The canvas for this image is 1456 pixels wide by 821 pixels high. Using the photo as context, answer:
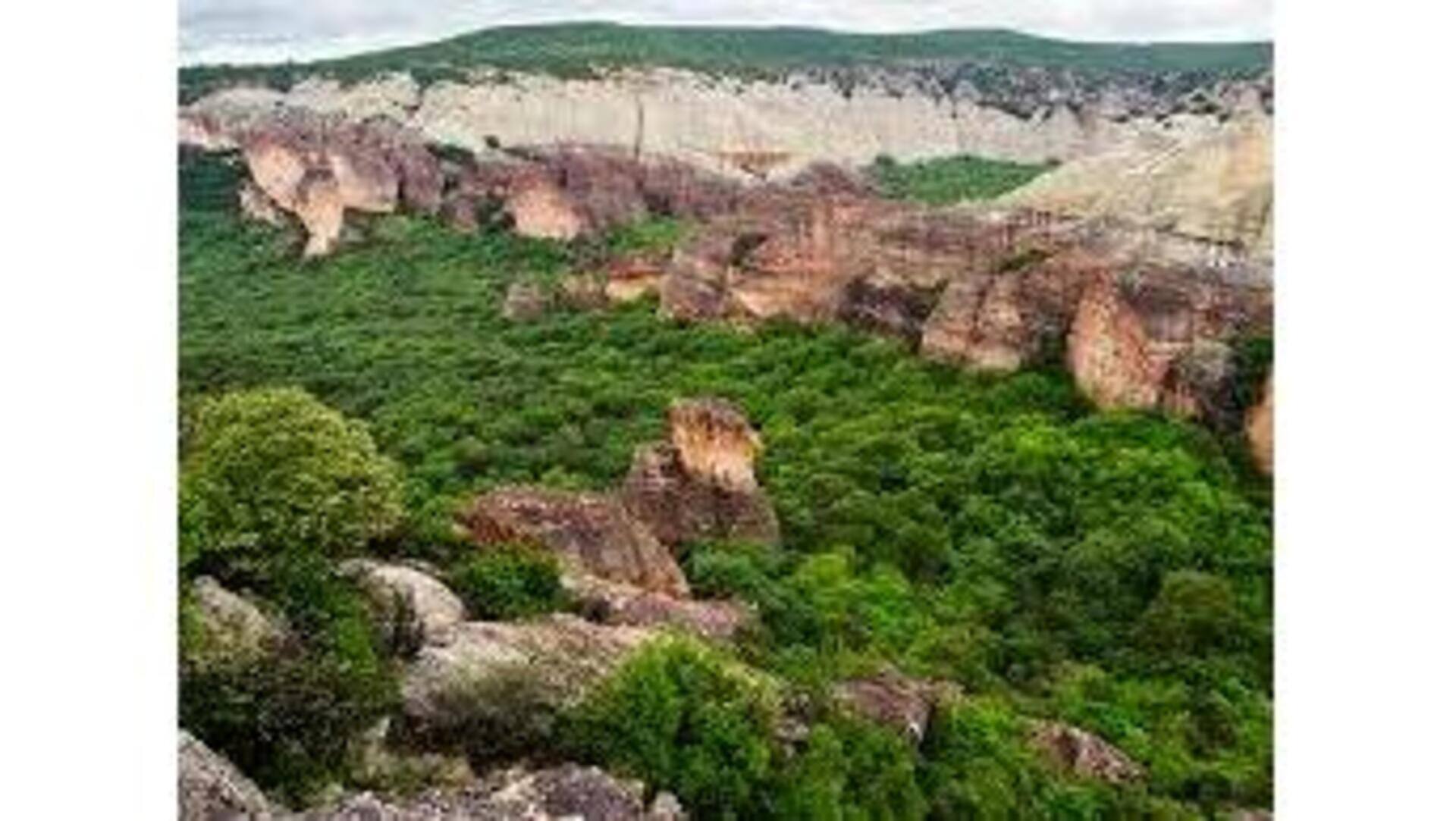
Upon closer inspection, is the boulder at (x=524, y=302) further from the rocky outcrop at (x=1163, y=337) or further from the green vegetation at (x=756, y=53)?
the rocky outcrop at (x=1163, y=337)

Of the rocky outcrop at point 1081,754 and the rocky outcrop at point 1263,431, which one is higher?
the rocky outcrop at point 1263,431

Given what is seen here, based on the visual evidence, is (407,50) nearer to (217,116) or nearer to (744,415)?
(217,116)

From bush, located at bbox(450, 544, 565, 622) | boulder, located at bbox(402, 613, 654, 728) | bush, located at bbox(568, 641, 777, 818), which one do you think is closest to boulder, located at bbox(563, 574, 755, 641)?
bush, located at bbox(450, 544, 565, 622)

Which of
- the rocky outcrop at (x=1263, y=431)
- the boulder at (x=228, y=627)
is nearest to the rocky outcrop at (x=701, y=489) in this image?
the rocky outcrop at (x=1263, y=431)

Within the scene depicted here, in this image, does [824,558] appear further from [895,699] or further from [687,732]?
[687,732]

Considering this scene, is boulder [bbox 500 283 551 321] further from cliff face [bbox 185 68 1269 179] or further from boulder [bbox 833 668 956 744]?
boulder [bbox 833 668 956 744]

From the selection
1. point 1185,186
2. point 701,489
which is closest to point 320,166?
point 1185,186

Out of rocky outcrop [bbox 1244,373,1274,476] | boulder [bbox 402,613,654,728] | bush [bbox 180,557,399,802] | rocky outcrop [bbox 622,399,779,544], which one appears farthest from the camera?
rocky outcrop [bbox 622,399,779,544]
